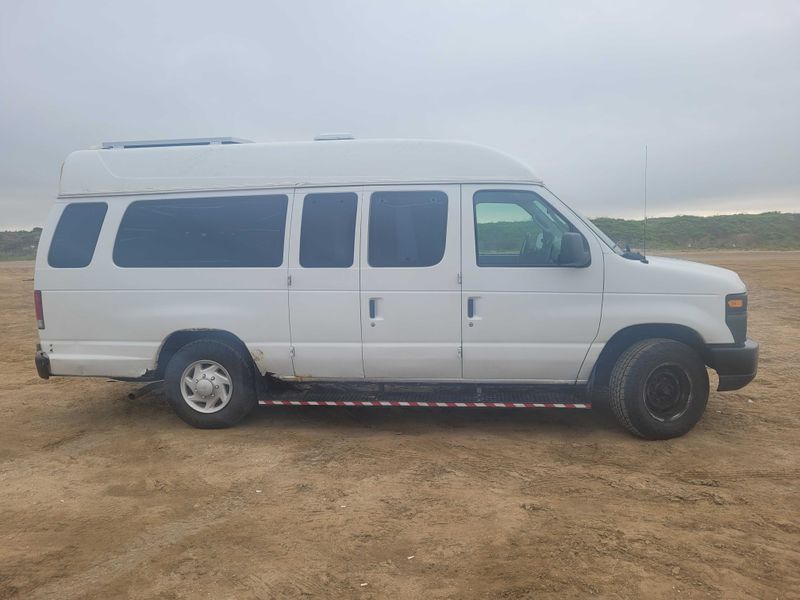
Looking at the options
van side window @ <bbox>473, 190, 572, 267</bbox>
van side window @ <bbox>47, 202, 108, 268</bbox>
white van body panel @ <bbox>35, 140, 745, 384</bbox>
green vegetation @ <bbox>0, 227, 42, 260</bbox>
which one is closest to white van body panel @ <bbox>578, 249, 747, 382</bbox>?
white van body panel @ <bbox>35, 140, 745, 384</bbox>

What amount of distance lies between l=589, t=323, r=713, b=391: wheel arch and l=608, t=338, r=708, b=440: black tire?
0.07m

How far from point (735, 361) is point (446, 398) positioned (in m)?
2.47

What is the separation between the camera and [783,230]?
53.6 m

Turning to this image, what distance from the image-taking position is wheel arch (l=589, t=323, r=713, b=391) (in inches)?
209

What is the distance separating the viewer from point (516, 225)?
5520 mm

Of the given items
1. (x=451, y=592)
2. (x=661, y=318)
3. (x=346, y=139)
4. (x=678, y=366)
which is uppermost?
(x=346, y=139)

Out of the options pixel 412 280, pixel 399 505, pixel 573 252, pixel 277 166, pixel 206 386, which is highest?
pixel 277 166

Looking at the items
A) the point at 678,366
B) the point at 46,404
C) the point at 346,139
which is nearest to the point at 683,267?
the point at 678,366

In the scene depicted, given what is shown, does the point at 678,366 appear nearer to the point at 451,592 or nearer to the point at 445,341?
the point at 445,341

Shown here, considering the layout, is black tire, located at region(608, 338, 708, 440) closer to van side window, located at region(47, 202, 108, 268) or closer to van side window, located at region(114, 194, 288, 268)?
van side window, located at region(114, 194, 288, 268)

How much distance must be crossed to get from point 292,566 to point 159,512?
Answer: 1277 mm

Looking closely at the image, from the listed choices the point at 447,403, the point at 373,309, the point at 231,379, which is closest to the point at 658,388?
the point at 447,403

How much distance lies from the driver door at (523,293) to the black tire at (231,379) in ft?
6.71

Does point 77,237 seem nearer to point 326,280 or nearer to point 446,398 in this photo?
point 326,280
